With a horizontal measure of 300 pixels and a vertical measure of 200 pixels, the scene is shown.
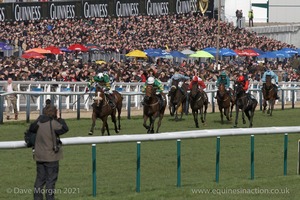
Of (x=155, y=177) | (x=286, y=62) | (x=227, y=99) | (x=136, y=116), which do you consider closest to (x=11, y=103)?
(x=136, y=116)

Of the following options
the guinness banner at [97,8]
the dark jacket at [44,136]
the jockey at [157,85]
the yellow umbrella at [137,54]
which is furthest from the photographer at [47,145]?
the guinness banner at [97,8]

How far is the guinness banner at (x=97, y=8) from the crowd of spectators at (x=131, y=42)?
0.47 meters

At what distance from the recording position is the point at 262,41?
60656 mm

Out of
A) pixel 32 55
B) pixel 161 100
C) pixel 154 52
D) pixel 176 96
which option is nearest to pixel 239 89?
pixel 176 96

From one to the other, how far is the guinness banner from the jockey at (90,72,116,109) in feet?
79.8

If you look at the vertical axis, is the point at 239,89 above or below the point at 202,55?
below

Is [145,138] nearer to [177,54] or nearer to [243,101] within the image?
[243,101]

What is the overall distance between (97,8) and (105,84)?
30649 mm

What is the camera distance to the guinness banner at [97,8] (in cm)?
4956

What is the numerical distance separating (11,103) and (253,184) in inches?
539

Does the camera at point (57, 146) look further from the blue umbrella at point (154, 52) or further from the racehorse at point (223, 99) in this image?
the blue umbrella at point (154, 52)

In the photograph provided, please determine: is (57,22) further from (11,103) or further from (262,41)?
(11,103)

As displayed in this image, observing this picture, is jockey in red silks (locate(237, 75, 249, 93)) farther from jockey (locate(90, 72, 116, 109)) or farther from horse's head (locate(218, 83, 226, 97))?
jockey (locate(90, 72, 116, 109))

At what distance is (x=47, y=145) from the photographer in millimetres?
13391
